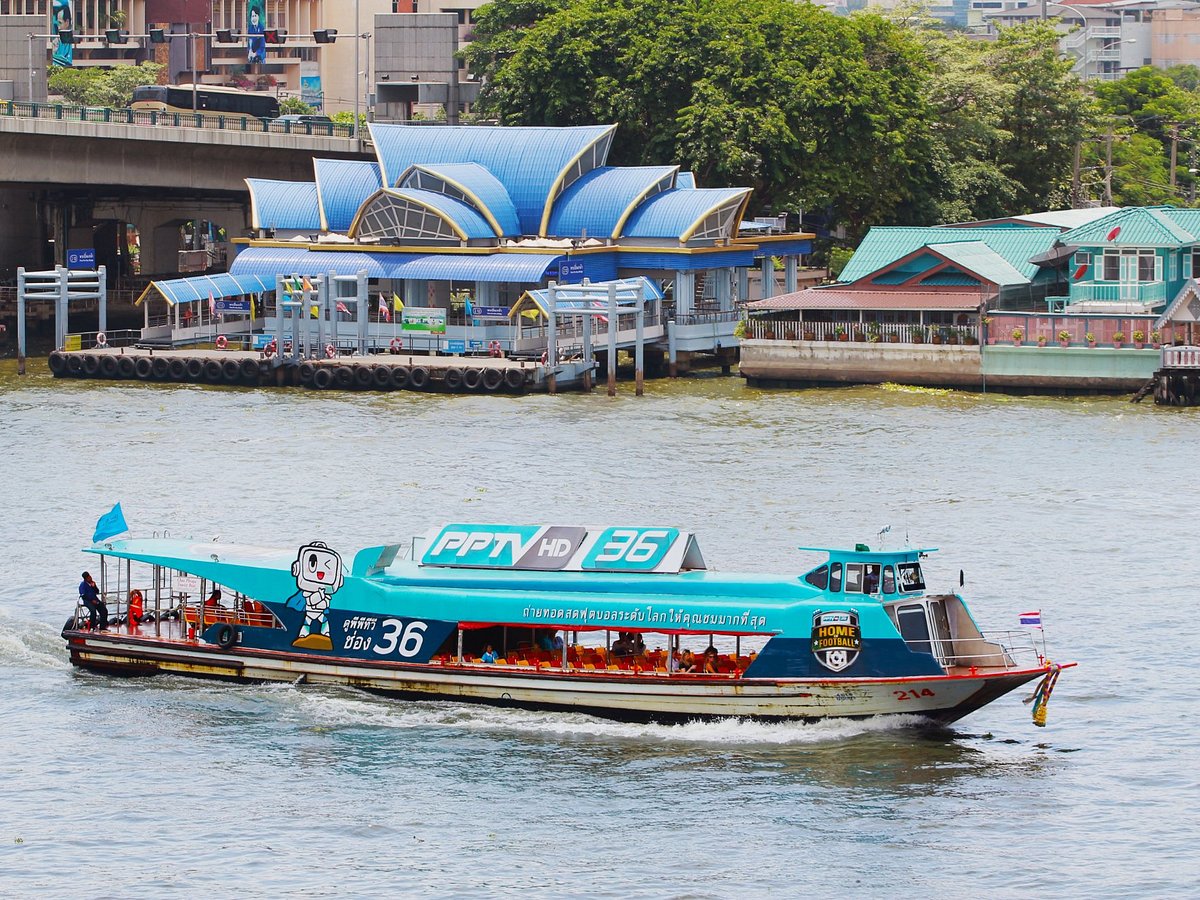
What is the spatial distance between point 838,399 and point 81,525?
32275 mm

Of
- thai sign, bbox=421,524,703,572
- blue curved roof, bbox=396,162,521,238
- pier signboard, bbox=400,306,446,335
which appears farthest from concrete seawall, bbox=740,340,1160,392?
thai sign, bbox=421,524,703,572

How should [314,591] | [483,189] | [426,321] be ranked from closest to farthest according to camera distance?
[314,591] → [426,321] → [483,189]

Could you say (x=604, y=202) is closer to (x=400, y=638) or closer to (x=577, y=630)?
(x=400, y=638)

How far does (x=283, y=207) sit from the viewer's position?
307 ft

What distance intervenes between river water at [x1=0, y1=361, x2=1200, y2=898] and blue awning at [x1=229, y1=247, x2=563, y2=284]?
23743 mm

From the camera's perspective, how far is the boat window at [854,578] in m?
35.4

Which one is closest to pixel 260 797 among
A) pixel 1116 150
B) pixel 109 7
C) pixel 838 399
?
pixel 838 399

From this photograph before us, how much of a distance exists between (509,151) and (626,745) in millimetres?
57991

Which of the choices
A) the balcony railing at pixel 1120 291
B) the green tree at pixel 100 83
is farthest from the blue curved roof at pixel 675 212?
the green tree at pixel 100 83

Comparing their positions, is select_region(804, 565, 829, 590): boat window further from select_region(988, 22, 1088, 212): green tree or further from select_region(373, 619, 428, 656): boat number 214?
select_region(988, 22, 1088, 212): green tree

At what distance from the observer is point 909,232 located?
8544 centimetres

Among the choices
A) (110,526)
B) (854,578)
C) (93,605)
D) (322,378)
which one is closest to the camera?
(854,578)

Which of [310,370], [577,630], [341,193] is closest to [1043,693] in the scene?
[577,630]

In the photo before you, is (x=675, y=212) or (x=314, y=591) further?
(x=675, y=212)
